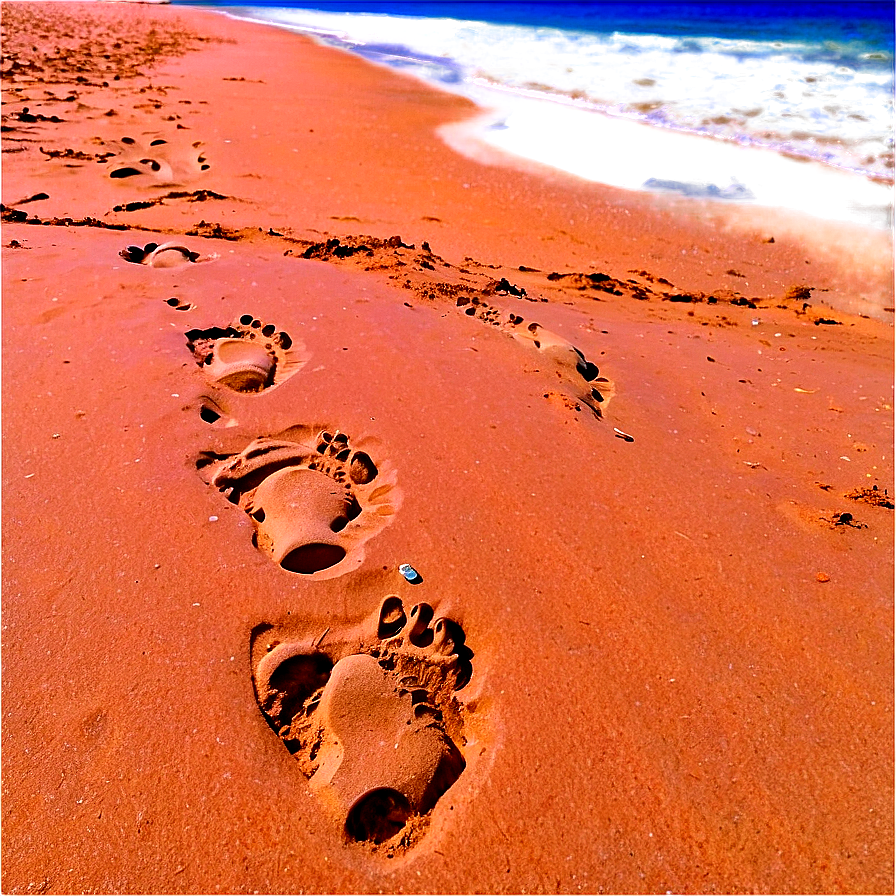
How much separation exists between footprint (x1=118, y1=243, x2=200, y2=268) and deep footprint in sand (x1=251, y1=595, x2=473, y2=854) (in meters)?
2.87

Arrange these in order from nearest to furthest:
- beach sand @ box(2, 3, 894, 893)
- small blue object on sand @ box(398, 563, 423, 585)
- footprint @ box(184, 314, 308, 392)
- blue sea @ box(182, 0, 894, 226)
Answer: beach sand @ box(2, 3, 894, 893) → small blue object on sand @ box(398, 563, 423, 585) → footprint @ box(184, 314, 308, 392) → blue sea @ box(182, 0, 894, 226)

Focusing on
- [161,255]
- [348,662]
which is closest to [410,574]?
[348,662]

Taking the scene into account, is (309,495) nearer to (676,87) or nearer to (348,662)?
(348,662)

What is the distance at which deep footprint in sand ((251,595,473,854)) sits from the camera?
1603 mm

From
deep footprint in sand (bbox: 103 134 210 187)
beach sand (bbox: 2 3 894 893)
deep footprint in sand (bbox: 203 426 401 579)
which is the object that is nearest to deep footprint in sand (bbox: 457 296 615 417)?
beach sand (bbox: 2 3 894 893)

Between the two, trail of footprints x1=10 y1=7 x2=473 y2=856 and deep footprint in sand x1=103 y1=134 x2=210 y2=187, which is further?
deep footprint in sand x1=103 y1=134 x2=210 y2=187

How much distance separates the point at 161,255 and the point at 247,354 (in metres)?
1.45

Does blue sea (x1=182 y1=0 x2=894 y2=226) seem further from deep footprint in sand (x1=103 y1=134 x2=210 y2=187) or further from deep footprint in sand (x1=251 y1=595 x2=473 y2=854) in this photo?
deep footprint in sand (x1=251 y1=595 x2=473 y2=854)

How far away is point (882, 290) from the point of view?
5.47m

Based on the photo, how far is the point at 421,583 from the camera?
2080mm

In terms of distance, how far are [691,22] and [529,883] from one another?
2485 centimetres

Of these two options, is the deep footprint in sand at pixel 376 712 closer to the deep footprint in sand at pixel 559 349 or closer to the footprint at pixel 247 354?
the footprint at pixel 247 354

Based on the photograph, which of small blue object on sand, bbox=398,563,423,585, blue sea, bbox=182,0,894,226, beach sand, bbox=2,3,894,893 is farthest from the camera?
blue sea, bbox=182,0,894,226

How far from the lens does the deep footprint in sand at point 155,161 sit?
5.90 m
